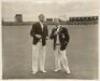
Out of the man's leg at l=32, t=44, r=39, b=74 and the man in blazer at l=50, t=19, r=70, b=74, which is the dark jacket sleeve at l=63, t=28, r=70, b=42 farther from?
the man's leg at l=32, t=44, r=39, b=74

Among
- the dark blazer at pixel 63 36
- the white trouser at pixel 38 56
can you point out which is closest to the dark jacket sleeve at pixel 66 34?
the dark blazer at pixel 63 36

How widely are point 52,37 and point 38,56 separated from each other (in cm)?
12

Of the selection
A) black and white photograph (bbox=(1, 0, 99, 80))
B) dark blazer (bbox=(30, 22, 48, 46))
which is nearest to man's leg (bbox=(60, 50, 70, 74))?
black and white photograph (bbox=(1, 0, 99, 80))

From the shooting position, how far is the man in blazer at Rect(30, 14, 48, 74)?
4.39ft

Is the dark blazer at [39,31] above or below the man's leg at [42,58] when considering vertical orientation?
above

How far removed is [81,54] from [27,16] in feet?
1.12

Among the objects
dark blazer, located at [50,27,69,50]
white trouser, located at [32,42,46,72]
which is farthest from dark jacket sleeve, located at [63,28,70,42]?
white trouser, located at [32,42,46,72]

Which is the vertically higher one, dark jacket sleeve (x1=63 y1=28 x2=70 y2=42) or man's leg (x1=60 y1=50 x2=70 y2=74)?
dark jacket sleeve (x1=63 y1=28 x2=70 y2=42)

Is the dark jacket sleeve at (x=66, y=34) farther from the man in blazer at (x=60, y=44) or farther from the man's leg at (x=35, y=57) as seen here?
the man's leg at (x=35, y=57)

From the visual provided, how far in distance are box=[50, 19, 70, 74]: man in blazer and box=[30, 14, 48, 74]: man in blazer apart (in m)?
0.05

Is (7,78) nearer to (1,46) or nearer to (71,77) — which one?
(1,46)

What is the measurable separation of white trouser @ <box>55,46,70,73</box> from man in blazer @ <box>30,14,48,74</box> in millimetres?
68

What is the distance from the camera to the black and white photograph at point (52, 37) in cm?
132

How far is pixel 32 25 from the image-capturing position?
134cm
